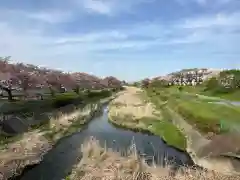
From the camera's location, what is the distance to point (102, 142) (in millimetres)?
28391

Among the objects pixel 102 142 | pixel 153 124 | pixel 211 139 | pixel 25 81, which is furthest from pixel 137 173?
pixel 25 81

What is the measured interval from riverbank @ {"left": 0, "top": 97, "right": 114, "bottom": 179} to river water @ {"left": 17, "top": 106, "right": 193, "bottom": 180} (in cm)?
58

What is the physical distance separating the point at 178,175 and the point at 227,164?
7449 mm

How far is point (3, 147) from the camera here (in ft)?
73.2

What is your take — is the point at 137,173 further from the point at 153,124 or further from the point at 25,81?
the point at 25,81

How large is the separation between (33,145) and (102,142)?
23.8 feet

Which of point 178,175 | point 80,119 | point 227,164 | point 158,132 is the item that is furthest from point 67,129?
point 178,175

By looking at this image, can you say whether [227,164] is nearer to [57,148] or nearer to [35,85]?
[57,148]

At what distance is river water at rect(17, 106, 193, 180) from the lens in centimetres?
1959

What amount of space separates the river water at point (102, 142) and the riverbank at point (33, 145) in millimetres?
578

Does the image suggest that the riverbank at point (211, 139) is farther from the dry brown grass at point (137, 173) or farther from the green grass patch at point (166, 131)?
the dry brown grass at point (137, 173)

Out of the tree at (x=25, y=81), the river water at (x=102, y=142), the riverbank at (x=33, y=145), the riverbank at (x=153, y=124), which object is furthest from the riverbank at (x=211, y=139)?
the tree at (x=25, y=81)

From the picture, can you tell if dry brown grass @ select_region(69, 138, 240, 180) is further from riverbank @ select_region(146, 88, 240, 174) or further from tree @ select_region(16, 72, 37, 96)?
tree @ select_region(16, 72, 37, 96)

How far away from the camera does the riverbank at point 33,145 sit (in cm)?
1862
